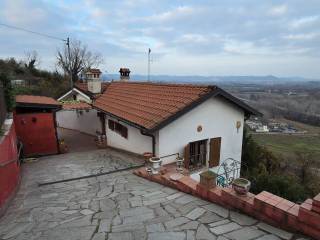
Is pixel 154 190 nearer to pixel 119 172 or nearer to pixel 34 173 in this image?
Result: pixel 119 172

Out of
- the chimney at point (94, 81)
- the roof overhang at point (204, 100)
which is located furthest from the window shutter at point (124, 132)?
the chimney at point (94, 81)

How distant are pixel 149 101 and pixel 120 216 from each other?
7.23 meters

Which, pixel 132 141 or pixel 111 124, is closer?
pixel 132 141

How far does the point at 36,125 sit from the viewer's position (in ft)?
38.8

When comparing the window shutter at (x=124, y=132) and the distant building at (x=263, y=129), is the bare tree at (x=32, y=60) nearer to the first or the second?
the window shutter at (x=124, y=132)

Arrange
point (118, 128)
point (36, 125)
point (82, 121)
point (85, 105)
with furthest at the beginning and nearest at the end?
point (82, 121) < point (85, 105) < point (118, 128) < point (36, 125)

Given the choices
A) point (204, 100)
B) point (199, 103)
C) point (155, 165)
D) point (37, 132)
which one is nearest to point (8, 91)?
point (37, 132)

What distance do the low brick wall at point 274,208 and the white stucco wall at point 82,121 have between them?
1307 cm

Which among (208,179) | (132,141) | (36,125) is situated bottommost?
(132,141)

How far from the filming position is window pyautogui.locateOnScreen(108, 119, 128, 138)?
12.0 meters

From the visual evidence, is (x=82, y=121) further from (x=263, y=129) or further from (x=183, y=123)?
(x=263, y=129)

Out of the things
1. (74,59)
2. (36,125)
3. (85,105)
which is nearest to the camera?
(36,125)

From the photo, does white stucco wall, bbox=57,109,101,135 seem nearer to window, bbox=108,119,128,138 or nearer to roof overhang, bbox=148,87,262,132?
window, bbox=108,119,128,138

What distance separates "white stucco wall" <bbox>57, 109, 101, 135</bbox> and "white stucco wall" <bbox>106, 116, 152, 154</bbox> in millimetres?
4008
